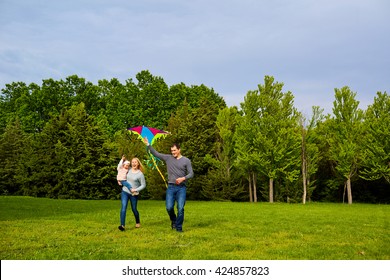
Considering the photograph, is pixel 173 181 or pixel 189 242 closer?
pixel 189 242

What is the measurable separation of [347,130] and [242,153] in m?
10.9

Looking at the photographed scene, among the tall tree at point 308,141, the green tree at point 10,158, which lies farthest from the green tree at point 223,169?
the green tree at point 10,158

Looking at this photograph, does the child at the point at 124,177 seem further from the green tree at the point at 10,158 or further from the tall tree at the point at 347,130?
the green tree at the point at 10,158

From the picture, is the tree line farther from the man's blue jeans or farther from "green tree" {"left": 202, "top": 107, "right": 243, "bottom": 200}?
the man's blue jeans

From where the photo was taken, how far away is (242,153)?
3900 centimetres

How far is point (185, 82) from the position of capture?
5788 centimetres

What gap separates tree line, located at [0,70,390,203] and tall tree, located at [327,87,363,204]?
10cm

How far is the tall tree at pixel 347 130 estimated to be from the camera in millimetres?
40062

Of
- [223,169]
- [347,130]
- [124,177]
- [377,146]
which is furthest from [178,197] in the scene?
[347,130]

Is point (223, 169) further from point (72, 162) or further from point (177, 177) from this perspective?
point (177, 177)

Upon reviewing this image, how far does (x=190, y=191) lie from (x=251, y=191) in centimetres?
629

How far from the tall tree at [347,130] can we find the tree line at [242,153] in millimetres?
99
